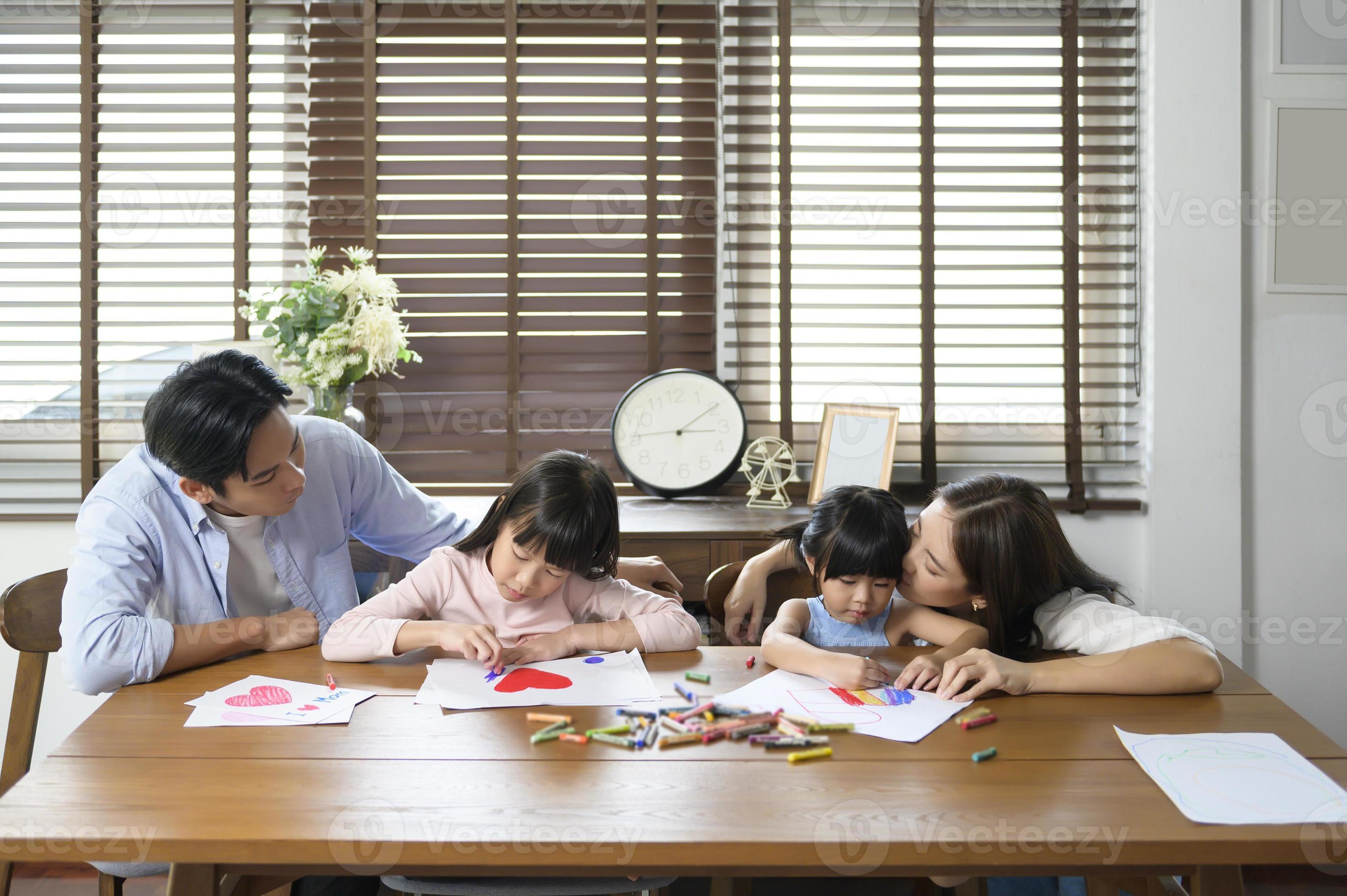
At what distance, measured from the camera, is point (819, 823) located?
920mm

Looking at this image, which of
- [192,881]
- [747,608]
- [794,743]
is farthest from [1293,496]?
[192,881]

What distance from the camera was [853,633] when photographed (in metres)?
1.69

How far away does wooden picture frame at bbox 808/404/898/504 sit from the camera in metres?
2.49

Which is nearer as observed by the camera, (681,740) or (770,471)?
(681,740)

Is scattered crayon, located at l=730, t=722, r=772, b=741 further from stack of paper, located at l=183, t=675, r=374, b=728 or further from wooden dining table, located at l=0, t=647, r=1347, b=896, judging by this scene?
stack of paper, located at l=183, t=675, r=374, b=728

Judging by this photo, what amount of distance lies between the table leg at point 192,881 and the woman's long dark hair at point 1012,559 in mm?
1170

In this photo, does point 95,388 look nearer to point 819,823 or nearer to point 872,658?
point 872,658

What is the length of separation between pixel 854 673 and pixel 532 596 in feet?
1.85

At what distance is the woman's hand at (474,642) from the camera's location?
1.36 m

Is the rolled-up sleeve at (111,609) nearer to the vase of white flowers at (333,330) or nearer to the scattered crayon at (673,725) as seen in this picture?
the scattered crayon at (673,725)

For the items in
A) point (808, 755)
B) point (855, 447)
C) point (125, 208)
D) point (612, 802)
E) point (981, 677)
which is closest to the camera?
point (612, 802)

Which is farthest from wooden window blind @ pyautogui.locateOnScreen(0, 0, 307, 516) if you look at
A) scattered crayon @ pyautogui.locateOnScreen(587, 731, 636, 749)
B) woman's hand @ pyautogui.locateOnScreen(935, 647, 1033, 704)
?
woman's hand @ pyautogui.locateOnScreen(935, 647, 1033, 704)

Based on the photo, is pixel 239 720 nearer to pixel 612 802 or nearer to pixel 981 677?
pixel 612 802

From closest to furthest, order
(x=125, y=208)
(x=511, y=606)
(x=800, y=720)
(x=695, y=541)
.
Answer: (x=800, y=720), (x=511, y=606), (x=695, y=541), (x=125, y=208)
